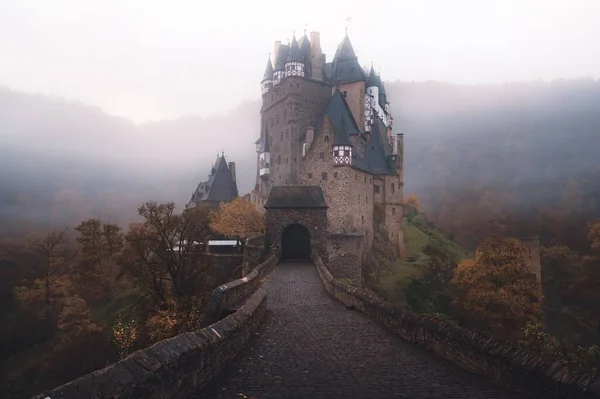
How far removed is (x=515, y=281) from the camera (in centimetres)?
3212

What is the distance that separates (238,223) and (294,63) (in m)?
26.6

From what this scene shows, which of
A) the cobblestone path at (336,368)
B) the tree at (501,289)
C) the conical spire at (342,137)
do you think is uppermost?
the conical spire at (342,137)

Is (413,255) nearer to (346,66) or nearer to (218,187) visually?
(346,66)

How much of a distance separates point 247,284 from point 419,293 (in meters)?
25.2

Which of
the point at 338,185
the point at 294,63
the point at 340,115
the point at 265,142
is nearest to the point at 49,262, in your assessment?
the point at 338,185

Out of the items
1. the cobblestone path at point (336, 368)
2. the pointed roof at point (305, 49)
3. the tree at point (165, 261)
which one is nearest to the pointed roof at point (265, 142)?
the pointed roof at point (305, 49)

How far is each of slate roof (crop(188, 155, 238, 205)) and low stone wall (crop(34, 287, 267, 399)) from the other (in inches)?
2250

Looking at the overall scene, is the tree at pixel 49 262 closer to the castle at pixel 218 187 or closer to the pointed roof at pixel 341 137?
the castle at pixel 218 187

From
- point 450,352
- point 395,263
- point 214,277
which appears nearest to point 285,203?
point 214,277

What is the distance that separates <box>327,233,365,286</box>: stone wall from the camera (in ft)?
104

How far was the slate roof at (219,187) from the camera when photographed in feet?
215

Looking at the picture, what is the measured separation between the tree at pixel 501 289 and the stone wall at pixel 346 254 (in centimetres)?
822

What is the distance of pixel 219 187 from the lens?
66.1m

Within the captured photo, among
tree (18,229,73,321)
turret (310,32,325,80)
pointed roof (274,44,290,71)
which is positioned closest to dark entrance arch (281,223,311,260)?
tree (18,229,73,321)
